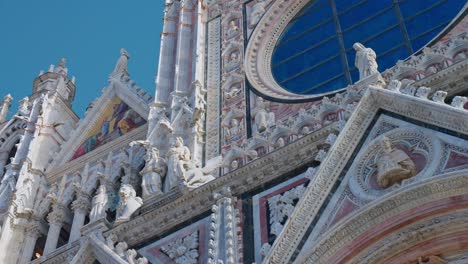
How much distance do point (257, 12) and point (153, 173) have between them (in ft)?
14.8

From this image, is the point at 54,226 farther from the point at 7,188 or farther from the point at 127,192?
the point at 127,192

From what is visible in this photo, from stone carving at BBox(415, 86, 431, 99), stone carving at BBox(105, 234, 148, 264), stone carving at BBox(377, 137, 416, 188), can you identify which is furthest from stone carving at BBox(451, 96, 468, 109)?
stone carving at BBox(105, 234, 148, 264)

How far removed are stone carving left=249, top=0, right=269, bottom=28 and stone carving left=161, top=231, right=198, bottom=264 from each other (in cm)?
567

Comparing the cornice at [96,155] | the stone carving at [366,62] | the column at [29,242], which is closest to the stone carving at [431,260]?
the stone carving at [366,62]

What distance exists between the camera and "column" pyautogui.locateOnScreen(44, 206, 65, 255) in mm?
13466

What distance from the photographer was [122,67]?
59.0ft

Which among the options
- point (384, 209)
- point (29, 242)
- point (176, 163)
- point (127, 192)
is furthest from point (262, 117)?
point (29, 242)

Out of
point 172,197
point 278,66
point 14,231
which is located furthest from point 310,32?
point 14,231

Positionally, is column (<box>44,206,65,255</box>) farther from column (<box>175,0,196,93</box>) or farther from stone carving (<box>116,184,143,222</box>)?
column (<box>175,0,196,93</box>)

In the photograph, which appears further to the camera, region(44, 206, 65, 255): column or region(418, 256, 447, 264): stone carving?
region(44, 206, 65, 255): column

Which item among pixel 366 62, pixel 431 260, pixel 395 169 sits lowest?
pixel 431 260

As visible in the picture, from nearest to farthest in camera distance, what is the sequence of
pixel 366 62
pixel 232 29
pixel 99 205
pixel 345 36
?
pixel 366 62
pixel 99 205
pixel 345 36
pixel 232 29

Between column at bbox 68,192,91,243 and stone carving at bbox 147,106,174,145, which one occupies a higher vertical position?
stone carving at bbox 147,106,174,145

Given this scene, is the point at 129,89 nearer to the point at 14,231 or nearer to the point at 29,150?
the point at 29,150
